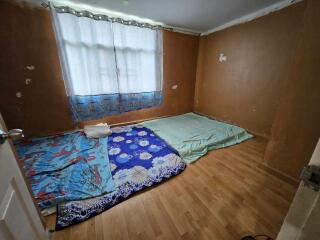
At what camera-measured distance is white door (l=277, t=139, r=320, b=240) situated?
385 mm

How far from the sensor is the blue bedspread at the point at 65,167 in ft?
4.56

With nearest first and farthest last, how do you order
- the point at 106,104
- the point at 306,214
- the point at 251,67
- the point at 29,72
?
the point at 306,214, the point at 29,72, the point at 251,67, the point at 106,104

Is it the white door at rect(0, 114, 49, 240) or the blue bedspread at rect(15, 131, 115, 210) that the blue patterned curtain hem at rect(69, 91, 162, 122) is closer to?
the blue bedspread at rect(15, 131, 115, 210)

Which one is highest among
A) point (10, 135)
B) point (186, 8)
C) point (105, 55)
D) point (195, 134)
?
point (186, 8)

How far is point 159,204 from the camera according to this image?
52.6 inches

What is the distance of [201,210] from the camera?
1271 mm

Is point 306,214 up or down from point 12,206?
up

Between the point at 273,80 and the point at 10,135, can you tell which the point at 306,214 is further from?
the point at 273,80

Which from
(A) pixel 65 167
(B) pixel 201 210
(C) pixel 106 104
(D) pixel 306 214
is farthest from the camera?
(C) pixel 106 104

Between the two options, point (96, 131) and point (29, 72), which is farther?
point (96, 131)

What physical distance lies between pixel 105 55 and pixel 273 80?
286cm

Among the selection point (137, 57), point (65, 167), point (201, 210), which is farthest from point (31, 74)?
point (201, 210)

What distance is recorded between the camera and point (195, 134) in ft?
8.42

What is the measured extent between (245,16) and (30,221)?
142 inches
